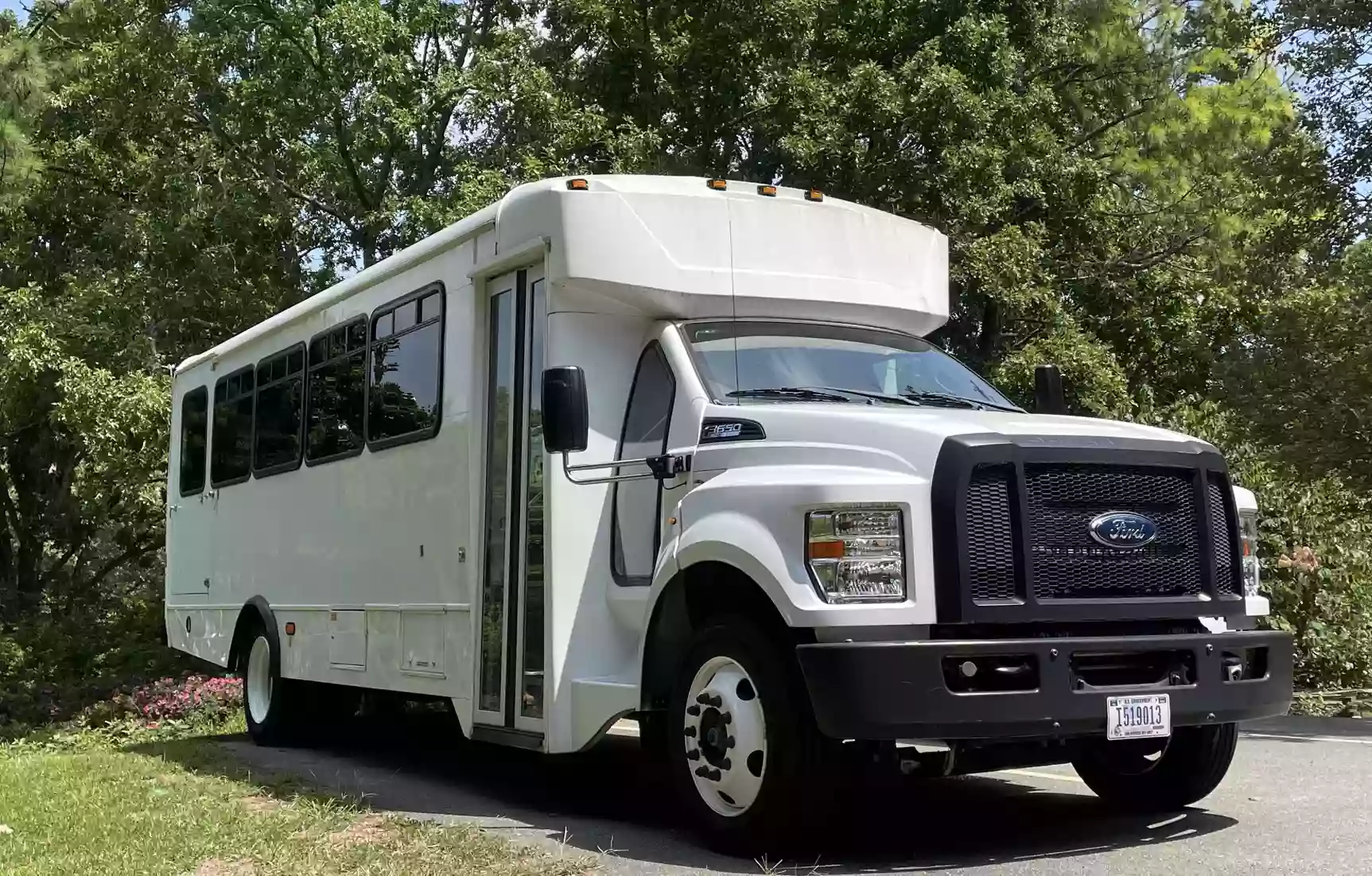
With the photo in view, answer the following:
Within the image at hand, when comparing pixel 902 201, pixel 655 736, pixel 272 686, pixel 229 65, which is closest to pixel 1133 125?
pixel 902 201

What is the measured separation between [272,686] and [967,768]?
267 inches

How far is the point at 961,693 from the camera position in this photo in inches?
218

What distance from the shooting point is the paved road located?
5.93 meters

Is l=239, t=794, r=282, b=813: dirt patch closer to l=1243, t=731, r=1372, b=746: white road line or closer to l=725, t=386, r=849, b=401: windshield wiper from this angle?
l=725, t=386, r=849, b=401: windshield wiper

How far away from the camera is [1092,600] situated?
230 inches

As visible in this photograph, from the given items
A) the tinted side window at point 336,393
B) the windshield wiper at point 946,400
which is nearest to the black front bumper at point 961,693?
the windshield wiper at point 946,400

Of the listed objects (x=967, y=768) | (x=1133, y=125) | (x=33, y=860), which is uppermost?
(x=1133, y=125)

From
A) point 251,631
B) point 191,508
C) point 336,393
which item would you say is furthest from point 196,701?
point 336,393

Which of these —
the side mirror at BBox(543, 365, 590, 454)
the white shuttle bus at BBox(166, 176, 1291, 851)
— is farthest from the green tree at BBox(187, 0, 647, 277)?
the side mirror at BBox(543, 365, 590, 454)

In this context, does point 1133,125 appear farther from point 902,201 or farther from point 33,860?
point 33,860

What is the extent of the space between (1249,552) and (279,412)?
7585 mm

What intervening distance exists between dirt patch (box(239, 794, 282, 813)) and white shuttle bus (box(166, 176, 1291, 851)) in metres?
1.12

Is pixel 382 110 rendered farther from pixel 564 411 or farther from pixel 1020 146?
pixel 564 411

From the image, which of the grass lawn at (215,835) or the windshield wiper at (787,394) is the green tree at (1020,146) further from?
the grass lawn at (215,835)
